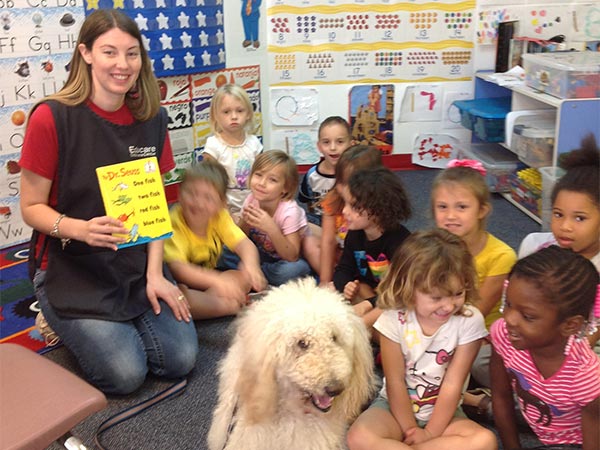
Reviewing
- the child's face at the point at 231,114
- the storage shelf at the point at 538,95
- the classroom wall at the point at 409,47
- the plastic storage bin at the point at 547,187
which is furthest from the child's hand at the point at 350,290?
the classroom wall at the point at 409,47

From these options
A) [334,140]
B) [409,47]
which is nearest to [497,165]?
[409,47]

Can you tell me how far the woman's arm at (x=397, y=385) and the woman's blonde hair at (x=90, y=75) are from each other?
118cm

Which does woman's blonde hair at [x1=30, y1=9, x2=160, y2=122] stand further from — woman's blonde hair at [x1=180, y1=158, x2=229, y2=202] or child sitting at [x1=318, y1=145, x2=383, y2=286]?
child sitting at [x1=318, y1=145, x2=383, y2=286]

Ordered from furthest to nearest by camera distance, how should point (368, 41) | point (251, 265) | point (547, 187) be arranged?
point (368, 41) < point (547, 187) < point (251, 265)

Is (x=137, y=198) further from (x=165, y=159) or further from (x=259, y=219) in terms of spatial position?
(x=259, y=219)

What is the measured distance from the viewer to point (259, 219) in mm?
2656

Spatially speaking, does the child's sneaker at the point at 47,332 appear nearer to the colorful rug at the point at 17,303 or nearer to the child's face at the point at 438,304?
the colorful rug at the point at 17,303

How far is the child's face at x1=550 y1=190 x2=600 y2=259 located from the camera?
185 centimetres

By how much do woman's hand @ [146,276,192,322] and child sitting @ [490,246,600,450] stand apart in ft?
3.78

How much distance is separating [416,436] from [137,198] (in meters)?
1.14

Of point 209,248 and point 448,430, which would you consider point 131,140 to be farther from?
point 448,430

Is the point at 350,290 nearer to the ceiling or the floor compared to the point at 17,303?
nearer to the ceiling

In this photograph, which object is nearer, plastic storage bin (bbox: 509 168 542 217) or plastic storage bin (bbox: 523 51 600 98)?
plastic storage bin (bbox: 523 51 600 98)

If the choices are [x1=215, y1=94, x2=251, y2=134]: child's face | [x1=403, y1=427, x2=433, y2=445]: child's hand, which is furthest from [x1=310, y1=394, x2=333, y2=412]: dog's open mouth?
[x1=215, y1=94, x2=251, y2=134]: child's face
